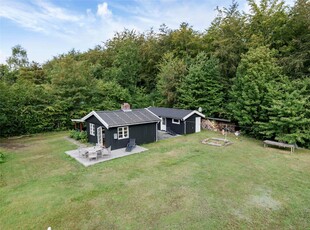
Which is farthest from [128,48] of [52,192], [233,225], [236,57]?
[233,225]

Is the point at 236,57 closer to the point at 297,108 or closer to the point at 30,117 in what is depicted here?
the point at 297,108

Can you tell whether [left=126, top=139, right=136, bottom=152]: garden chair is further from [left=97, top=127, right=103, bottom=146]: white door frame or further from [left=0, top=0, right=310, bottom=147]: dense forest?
[left=0, top=0, right=310, bottom=147]: dense forest

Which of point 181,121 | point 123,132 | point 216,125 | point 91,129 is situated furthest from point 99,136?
point 216,125

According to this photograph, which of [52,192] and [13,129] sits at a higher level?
[13,129]

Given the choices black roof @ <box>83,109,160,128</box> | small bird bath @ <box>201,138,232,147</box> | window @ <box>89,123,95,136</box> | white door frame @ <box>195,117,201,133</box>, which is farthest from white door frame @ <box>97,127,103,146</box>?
white door frame @ <box>195,117,201,133</box>

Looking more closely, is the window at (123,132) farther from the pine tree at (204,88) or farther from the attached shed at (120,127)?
the pine tree at (204,88)

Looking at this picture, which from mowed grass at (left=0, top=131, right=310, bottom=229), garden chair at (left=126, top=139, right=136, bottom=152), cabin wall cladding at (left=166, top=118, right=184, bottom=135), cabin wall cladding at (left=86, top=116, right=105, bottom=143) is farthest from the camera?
cabin wall cladding at (left=166, top=118, right=184, bottom=135)

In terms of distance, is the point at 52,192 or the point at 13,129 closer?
the point at 52,192
